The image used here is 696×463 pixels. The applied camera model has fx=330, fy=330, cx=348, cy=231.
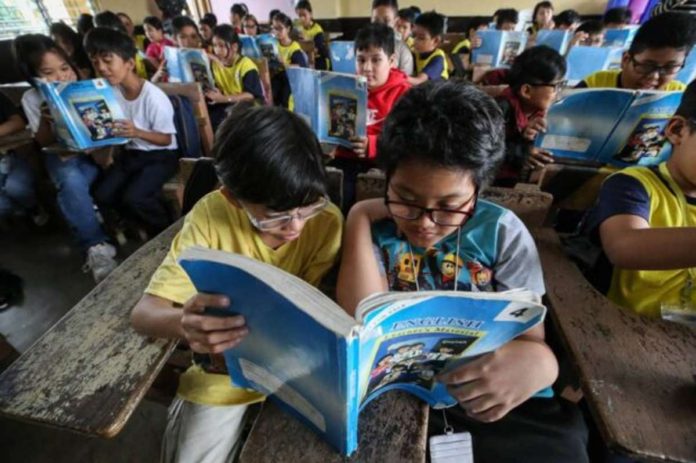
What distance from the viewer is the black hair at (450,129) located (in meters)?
0.62

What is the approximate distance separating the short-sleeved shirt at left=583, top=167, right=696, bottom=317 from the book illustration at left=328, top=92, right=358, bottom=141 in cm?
99

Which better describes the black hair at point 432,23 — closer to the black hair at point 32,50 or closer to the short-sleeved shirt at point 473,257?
the black hair at point 32,50

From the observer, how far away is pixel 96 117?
160 centimetres

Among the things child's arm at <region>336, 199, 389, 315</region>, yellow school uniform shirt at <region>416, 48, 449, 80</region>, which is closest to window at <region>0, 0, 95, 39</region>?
yellow school uniform shirt at <region>416, 48, 449, 80</region>

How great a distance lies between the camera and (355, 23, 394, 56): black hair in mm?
1816

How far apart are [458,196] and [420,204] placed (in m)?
0.08

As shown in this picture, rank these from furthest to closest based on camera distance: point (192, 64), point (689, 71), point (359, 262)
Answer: point (192, 64) < point (689, 71) < point (359, 262)

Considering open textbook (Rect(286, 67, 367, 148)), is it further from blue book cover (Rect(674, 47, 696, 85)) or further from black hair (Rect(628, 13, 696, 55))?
blue book cover (Rect(674, 47, 696, 85))

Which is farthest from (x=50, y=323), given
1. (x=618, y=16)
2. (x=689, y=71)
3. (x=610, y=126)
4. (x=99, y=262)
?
(x=618, y=16)

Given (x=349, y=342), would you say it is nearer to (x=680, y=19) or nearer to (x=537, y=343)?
(x=537, y=343)

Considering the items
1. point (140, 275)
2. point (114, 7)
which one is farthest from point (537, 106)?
point (114, 7)

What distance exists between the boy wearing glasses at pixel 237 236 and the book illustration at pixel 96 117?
50.1 inches

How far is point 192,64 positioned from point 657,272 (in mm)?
3111

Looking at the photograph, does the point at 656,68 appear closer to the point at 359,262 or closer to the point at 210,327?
the point at 359,262
